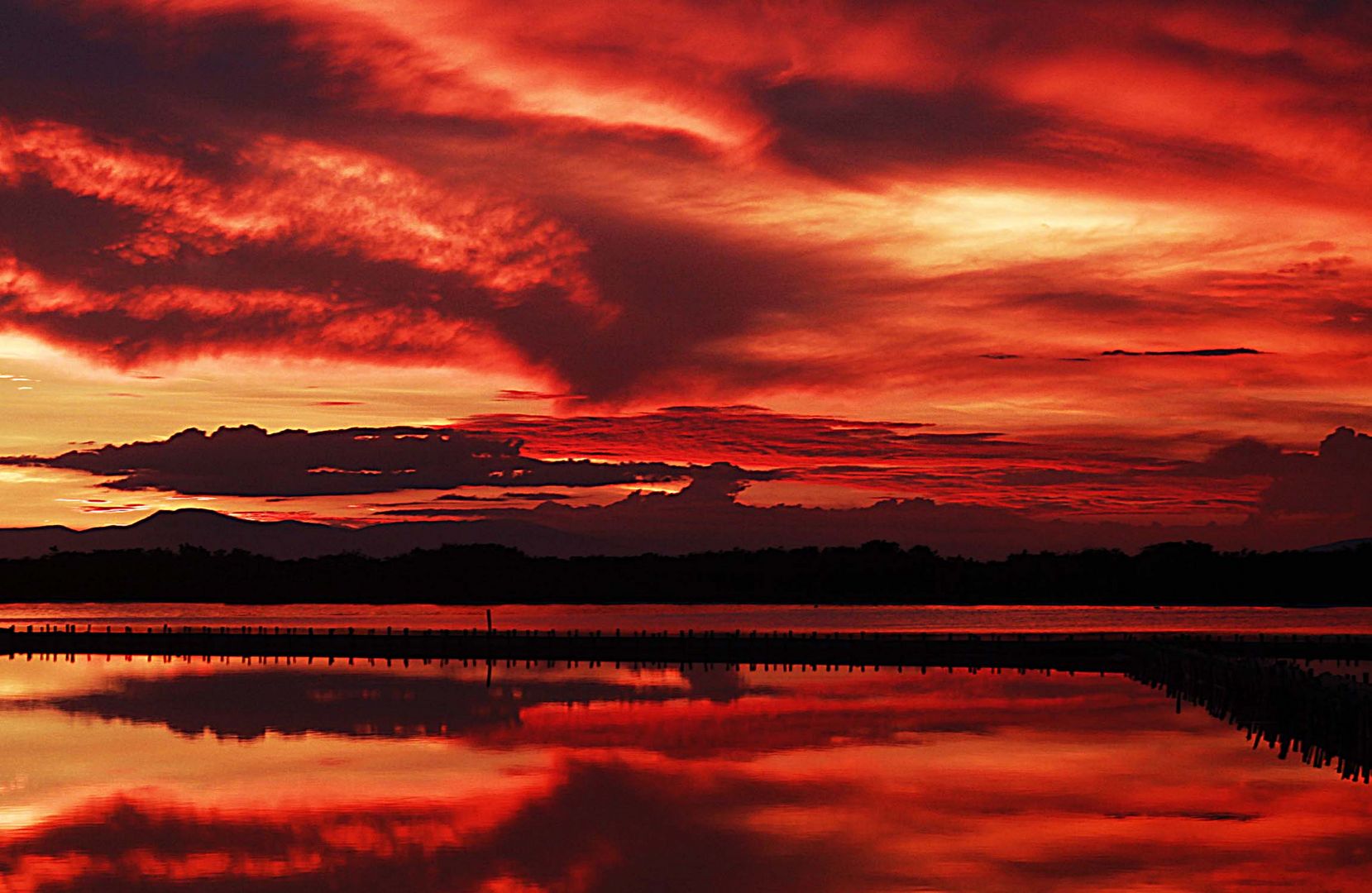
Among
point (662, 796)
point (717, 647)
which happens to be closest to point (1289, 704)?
point (662, 796)

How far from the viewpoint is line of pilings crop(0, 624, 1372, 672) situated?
94562 millimetres

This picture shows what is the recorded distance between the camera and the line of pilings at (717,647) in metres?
94.6

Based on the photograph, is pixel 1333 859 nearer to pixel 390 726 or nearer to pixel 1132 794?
pixel 1132 794

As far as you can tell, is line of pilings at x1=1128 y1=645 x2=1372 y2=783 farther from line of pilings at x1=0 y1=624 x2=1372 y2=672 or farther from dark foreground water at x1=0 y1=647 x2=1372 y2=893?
line of pilings at x1=0 y1=624 x2=1372 y2=672

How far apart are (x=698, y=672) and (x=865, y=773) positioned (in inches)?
1817

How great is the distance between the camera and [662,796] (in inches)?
1841

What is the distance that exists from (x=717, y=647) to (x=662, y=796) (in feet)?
173

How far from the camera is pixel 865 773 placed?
2013 inches

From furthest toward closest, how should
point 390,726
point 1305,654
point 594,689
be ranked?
point 1305,654 < point 594,689 < point 390,726

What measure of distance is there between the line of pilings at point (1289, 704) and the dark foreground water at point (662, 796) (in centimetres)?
110

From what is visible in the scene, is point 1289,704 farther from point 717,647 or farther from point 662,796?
point 717,647

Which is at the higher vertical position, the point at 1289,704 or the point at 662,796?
the point at 1289,704

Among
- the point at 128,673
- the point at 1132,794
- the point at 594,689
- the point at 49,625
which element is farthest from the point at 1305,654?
the point at 49,625

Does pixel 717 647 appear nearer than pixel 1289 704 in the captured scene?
No
